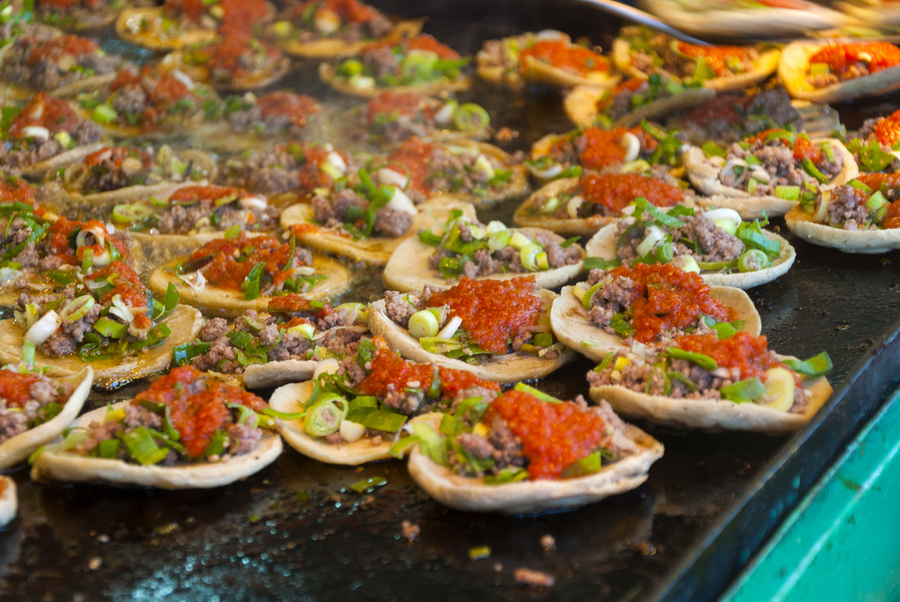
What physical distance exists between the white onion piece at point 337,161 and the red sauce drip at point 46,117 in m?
2.98

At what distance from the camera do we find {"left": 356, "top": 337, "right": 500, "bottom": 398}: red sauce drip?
397 cm

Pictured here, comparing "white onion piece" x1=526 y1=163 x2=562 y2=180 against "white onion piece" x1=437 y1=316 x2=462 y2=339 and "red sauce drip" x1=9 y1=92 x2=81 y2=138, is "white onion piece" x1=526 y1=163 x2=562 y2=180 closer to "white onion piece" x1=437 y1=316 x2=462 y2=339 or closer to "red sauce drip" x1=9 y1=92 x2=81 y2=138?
"white onion piece" x1=437 y1=316 x2=462 y2=339

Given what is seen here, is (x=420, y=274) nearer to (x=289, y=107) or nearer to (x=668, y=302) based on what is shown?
(x=668, y=302)

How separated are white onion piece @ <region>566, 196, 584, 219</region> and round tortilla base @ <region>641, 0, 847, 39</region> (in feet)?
5.36

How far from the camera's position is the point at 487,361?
177 inches

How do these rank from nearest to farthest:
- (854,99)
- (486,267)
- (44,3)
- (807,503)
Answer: (807,503) < (486,267) < (854,99) < (44,3)

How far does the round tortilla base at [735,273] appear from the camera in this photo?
16.4 feet

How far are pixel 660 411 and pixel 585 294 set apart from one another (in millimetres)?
1205

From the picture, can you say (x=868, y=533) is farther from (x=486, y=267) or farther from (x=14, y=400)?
(x=14, y=400)

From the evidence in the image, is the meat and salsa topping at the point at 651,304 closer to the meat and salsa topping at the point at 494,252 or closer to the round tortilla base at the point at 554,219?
the meat and salsa topping at the point at 494,252

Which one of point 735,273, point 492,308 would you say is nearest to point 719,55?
point 735,273

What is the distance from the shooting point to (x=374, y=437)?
3.91 metres

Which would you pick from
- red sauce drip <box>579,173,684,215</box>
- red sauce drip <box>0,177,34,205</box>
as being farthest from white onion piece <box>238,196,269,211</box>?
red sauce drip <box>579,173,684,215</box>

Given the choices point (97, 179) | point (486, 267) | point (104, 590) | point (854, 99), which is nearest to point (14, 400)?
point (104, 590)
